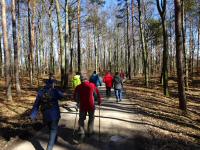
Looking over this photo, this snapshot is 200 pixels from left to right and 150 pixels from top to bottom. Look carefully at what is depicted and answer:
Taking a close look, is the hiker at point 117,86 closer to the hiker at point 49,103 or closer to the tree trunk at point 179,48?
the tree trunk at point 179,48

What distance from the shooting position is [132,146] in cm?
833

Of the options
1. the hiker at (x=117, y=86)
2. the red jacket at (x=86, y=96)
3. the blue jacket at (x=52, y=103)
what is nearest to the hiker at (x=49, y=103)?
the blue jacket at (x=52, y=103)

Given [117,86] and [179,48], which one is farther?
[117,86]

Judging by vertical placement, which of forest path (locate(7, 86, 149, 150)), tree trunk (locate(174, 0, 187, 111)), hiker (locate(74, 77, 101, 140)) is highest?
tree trunk (locate(174, 0, 187, 111))

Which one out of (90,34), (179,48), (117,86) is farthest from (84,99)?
(90,34)

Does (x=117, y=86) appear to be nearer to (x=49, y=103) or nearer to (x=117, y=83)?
(x=117, y=83)

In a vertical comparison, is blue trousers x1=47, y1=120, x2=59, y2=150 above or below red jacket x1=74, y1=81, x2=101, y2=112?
below

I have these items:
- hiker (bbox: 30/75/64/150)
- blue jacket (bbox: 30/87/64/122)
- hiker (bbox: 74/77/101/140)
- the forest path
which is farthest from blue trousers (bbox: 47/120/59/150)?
hiker (bbox: 74/77/101/140)

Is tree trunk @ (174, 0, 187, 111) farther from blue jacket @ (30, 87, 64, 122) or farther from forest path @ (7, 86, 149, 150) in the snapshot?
blue jacket @ (30, 87, 64, 122)

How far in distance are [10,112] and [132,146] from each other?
847 centimetres

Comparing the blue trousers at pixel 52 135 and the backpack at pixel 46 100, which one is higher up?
the backpack at pixel 46 100

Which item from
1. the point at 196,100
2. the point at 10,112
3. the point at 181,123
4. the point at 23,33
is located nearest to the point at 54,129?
the point at 181,123

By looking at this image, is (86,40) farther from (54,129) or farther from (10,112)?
(54,129)

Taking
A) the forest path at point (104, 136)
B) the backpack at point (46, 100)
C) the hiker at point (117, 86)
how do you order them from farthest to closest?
1. the hiker at point (117, 86)
2. the forest path at point (104, 136)
3. the backpack at point (46, 100)
